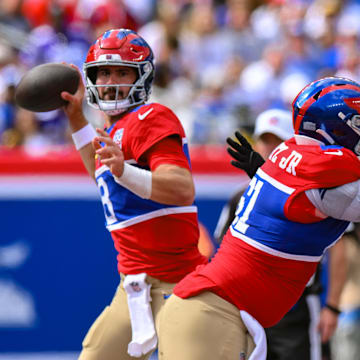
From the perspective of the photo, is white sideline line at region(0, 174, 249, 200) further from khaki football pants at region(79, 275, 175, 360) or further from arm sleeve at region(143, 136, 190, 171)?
arm sleeve at region(143, 136, 190, 171)

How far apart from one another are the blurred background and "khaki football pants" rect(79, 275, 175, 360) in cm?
240

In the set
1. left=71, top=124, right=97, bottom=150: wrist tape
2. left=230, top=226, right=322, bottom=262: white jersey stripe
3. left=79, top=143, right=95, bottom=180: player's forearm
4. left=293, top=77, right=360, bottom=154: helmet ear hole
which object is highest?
left=293, top=77, right=360, bottom=154: helmet ear hole

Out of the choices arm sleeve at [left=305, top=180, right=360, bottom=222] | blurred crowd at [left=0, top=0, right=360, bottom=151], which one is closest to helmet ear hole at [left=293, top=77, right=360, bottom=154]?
arm sleeve at [left=305, top=180, right=360, bottom=222]

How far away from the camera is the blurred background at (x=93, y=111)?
6.11m

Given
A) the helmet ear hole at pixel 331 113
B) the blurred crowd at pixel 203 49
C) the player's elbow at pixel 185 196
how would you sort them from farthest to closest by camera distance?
the blurred crowd at pixel 203 49
the player's elbow at pixel 185 196
the helmet ear hole at pixel 331 113

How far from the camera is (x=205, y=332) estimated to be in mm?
2980

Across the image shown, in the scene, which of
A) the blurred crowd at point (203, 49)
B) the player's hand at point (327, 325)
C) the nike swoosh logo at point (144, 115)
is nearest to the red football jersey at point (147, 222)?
the nike swoosh logo at point (144, 115)

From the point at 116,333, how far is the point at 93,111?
486 centimetres

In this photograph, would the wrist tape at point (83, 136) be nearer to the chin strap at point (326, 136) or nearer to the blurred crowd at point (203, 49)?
the chin strap at point (326, 136)

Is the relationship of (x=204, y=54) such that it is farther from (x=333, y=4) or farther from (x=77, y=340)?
(x=77, y=340)

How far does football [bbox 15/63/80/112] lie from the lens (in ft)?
13.0

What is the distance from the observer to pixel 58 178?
6.17 meters

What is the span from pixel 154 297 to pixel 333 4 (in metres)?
6.96

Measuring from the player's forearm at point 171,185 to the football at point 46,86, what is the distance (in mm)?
919
